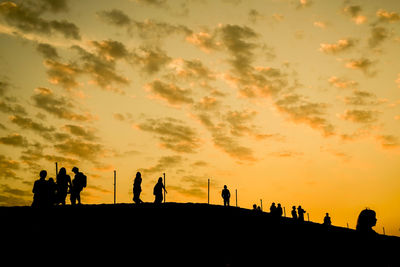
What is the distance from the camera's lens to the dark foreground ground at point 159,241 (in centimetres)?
1105

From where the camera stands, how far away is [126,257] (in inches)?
448

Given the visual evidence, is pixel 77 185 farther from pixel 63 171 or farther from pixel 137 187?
pixel 137 187

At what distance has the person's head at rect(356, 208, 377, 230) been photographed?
7872 millimetres

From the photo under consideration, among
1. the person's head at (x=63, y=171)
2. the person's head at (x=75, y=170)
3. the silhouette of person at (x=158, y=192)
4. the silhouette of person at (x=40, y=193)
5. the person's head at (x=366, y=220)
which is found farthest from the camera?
the silhouette of person at (x=158, y=192)

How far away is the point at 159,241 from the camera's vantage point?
43.5 ft

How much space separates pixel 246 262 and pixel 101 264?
516 centimetres

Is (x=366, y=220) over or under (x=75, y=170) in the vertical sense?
under

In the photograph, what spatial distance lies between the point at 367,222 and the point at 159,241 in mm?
7750

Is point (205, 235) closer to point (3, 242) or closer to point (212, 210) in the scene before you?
point (212, 210)

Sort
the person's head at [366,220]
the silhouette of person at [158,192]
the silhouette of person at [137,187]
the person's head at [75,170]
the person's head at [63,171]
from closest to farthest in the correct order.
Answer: the person's head at [366,220], the person's head at [63,171], the person's head at [75,170], the silhouette of person at [137,187], the silhouette of person at [158,192]

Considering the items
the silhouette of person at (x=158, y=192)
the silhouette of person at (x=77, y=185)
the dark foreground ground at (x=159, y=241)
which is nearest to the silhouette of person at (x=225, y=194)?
the silhouette of person at (x=158, y=192)

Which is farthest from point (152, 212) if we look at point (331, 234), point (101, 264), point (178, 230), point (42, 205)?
point (331, 234)

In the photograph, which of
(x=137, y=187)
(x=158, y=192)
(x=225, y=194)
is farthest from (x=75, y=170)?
(x=225, y=194)

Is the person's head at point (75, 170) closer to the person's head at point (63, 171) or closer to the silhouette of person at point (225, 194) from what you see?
the person's head at point (63, 171)
